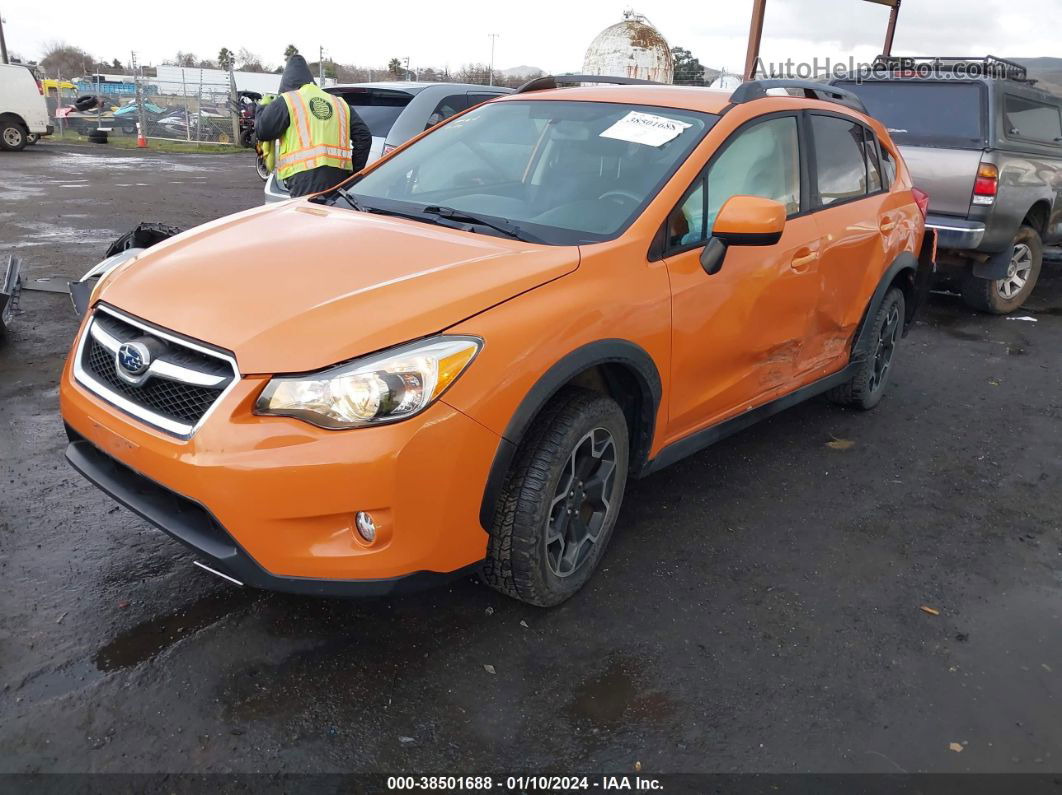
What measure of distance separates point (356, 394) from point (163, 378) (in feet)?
2.05

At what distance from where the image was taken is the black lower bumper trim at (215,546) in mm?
2359

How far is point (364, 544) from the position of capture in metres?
2.37

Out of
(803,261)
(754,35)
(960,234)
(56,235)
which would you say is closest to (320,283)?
(803,261)

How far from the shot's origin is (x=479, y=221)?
3195 millimetres

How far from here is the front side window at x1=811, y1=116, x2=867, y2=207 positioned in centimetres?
412

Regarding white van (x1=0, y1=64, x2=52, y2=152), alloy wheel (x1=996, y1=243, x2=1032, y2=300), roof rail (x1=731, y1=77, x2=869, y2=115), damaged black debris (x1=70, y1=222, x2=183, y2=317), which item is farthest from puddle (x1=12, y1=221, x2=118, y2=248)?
white van (x1=0, y1=64, x2=52, y2=152)

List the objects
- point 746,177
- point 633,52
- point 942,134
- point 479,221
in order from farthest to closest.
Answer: point 633,52 → point 942,134 → point 746,177 → point 479,221

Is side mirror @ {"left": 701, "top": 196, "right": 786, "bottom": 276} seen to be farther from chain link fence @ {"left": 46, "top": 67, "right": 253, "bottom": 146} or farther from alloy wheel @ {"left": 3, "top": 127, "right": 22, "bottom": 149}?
chain link fence @ {"left": 46, "top": 67, "right": 253, "bottom": 146}

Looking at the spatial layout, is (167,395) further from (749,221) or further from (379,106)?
(379,106)

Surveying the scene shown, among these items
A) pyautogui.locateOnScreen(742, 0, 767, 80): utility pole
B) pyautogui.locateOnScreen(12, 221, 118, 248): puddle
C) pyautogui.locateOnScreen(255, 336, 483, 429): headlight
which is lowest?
pyautogui.locateOnScreen(12, 221, 118, 248): puddle

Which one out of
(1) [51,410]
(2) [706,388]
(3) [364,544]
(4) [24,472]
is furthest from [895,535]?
(1) [51,410]

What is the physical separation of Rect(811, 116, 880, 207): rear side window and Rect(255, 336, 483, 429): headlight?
2609 mm

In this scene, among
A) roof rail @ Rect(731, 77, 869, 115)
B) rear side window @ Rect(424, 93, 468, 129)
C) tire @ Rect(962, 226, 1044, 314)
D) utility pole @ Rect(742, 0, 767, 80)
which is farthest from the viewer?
utility pole @ Rect(742, 0, 767, 80)

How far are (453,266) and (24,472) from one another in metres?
2.42
